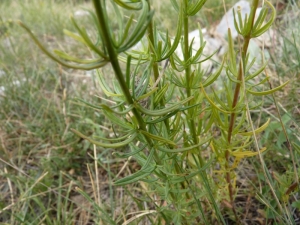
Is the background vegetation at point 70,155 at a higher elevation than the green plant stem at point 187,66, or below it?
below

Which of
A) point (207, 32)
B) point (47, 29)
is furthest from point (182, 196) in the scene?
point (47, 29)

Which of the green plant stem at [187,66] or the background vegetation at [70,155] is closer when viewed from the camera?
the green plant stem at [187,66]

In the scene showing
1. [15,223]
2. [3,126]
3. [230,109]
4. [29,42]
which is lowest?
[15,223]

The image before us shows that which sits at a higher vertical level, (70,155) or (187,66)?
(187,66)

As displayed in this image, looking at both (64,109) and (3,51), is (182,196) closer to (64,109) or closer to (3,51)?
(64,109)

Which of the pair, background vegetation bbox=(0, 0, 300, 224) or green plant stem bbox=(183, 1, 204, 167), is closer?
green plant stem bbox=(183, 1, 204, 167)

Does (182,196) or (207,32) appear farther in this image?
(207,32)

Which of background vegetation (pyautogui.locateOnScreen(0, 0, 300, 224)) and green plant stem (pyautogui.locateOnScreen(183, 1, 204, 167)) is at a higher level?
green plant stem (pyautogui.locateOnScreen(183, 1, 204, 167))

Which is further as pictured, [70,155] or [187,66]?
[70,155]
